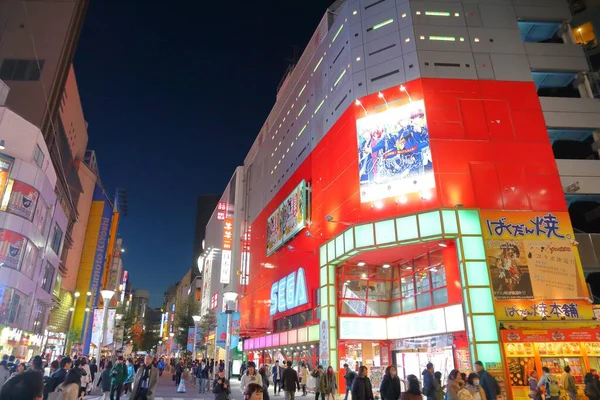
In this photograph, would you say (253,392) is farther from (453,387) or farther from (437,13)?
(437,13)

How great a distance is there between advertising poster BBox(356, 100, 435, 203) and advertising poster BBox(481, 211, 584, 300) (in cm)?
342

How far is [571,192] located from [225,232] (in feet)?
136

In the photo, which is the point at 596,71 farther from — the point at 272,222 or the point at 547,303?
the point at 272,222

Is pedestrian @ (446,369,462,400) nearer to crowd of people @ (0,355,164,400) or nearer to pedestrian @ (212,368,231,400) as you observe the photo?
pedestrian @ (212,368,231,400)

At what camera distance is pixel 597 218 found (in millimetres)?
21797

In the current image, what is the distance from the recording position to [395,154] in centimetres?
1983

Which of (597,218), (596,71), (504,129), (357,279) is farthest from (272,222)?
(596,71)

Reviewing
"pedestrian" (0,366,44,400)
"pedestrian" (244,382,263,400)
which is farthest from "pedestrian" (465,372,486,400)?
"pedestrian" (0,366,44,400)

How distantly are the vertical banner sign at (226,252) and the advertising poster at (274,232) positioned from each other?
17.1 meters

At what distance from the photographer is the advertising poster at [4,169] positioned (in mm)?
22237

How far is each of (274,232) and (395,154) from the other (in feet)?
53.9

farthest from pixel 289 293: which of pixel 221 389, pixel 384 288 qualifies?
pixel 221 389

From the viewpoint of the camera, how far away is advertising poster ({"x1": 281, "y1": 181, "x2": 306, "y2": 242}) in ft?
91.4

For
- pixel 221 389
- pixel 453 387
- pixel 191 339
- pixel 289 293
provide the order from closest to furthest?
pixel 221 389, pixel 453 387, pixel 289 293, pixel 191 339
